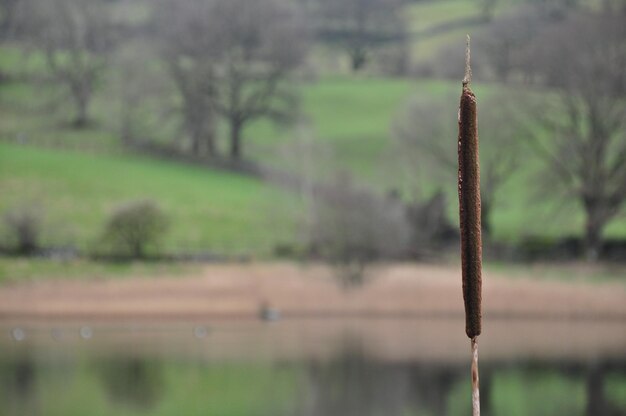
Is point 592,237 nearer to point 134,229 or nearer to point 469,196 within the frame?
point 134,229

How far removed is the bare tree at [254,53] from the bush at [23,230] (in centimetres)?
2586

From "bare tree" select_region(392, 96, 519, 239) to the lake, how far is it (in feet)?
43.3

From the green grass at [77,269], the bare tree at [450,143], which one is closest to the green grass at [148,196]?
the green grass at [77,269]

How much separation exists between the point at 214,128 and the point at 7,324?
32.4 meters

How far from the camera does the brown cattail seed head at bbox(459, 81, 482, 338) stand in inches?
452

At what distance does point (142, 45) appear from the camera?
90.2 meters

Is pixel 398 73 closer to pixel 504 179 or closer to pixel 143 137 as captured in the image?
pixel 143 137

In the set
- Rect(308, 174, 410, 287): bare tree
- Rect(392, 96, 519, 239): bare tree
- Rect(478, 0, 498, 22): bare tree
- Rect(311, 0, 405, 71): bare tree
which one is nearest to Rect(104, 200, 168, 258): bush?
Rect(308, 174, 410, 287): bare tree

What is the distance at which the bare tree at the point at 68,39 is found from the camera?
9106 centimetres

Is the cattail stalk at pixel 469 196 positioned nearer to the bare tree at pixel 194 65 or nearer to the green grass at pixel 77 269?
the green grass at pixel 77 269

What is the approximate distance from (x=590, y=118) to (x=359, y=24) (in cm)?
5625

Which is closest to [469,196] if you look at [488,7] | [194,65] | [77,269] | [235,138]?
[77,269]

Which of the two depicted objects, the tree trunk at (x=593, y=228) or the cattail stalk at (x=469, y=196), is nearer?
the cattail stalk at (x=469, y=196)

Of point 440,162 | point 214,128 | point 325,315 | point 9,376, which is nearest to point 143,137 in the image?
point 214,128
